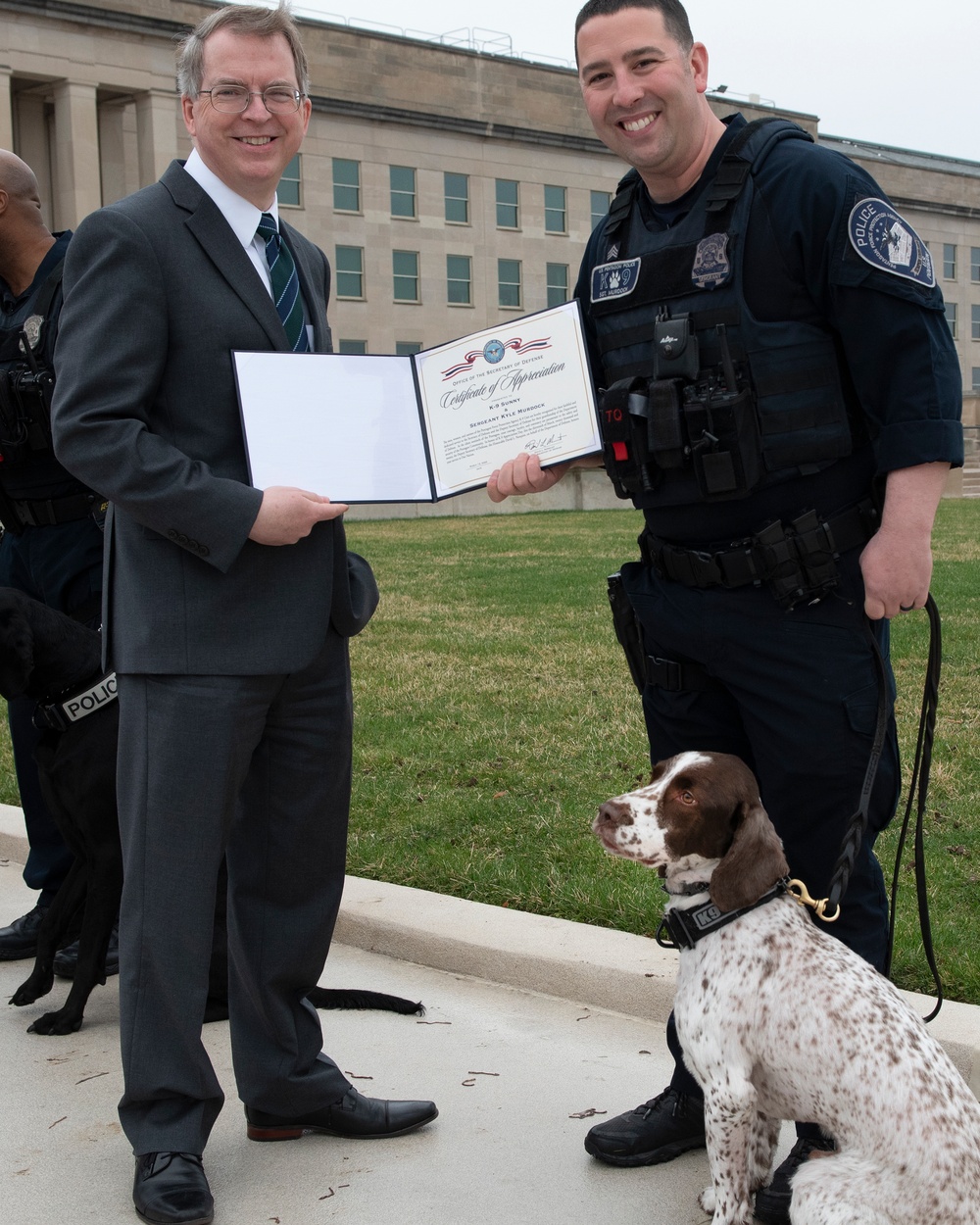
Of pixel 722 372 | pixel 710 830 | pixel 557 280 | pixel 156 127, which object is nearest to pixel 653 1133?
pixel 710 830

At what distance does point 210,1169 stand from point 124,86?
160ft

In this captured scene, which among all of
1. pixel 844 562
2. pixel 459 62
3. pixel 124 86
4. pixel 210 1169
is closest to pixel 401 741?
pixel 210 1169

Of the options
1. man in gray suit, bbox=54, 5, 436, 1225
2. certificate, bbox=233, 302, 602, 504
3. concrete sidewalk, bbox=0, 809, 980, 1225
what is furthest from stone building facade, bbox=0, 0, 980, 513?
man in gray suit, bbox=54, 5, 436, 1225

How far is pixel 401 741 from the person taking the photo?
7.62 m

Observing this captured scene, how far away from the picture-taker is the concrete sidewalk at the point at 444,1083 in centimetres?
323

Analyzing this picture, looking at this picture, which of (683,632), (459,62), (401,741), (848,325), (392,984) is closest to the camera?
(848,325)

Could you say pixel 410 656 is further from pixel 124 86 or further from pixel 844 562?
pixel 124 86

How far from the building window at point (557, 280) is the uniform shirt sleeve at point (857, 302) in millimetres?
55304

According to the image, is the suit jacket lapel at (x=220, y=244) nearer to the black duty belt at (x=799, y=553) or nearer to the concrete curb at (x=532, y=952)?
the black duty belt at (x=799, y=553)

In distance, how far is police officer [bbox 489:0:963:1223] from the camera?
297cm

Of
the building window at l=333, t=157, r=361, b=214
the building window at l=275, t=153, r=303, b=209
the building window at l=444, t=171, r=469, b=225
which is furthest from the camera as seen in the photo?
the building window at l=444, t=171, r=469, b=225

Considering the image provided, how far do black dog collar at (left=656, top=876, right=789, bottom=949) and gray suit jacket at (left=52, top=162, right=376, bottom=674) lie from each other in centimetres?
110
